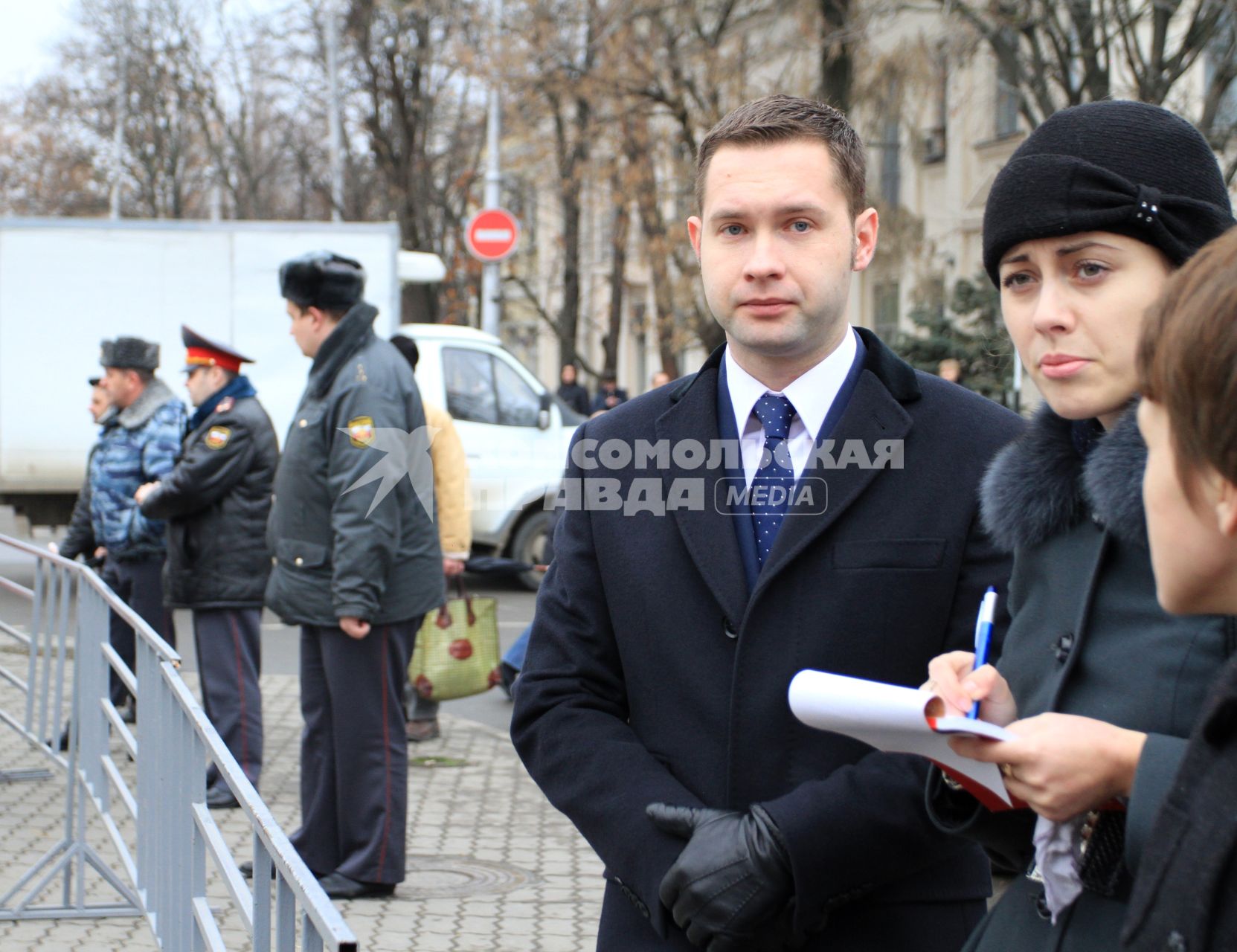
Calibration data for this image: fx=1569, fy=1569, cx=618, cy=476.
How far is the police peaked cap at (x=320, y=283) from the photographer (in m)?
5.72

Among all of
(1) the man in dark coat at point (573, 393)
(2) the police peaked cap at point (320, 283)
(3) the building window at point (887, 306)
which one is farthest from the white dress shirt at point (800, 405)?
(3) the building window at point (887, 306)

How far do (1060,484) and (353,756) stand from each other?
399cm

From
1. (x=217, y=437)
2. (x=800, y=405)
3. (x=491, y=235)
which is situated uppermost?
(x=491, y=235)

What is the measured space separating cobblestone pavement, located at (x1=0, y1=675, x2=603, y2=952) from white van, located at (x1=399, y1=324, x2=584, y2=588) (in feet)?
17.3

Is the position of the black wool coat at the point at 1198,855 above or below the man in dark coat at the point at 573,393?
above

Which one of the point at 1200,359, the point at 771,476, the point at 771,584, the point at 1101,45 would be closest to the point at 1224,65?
the point at 1101,45

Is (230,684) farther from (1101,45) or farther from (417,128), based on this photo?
(417,128)

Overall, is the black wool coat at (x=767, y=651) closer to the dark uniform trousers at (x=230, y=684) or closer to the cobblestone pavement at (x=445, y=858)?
the cobblestone pavement at (x=445, y=858)

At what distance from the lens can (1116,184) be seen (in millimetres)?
1816

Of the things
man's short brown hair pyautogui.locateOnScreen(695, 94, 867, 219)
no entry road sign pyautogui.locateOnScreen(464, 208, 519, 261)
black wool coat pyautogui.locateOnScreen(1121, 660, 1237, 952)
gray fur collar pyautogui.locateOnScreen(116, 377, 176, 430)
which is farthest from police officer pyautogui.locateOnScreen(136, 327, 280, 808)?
no entry road sign pyautogui.locateOnScreen(464, 208, 519, 261)

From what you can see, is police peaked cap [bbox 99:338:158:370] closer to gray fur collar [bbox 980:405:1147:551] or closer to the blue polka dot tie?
the blue polka dot tie

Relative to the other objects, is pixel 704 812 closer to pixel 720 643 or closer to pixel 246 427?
pixel 720 643

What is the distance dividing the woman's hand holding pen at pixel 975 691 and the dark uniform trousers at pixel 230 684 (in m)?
5.40

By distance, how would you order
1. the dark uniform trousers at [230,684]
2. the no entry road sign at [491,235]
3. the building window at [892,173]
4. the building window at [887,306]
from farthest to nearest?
the building window at [892,173]
the building window at [887,306]
the no entry road sign at [491,235]
the dark uniform trousers at [230,684]
